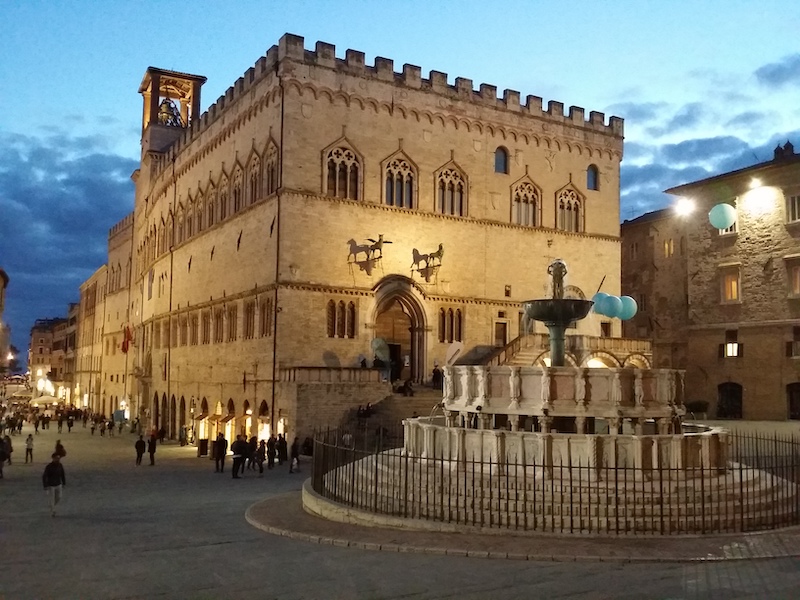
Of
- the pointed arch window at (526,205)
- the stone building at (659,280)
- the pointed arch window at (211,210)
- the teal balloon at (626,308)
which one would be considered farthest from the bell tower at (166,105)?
the teal balloon at (626,308)

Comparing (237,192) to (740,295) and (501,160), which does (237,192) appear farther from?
(740,295)

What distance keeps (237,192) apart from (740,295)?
25.3 meters

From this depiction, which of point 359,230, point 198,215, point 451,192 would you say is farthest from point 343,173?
point 198,215

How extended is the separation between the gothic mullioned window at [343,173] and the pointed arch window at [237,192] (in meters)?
5.24

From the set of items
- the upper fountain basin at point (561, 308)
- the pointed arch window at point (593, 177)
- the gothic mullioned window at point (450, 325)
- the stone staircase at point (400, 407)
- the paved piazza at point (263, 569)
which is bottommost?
the paved piazza at point (263, 569)

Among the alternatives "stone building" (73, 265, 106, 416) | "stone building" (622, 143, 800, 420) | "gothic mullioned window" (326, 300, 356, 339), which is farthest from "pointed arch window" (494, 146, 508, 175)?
"stone building" (73, 265, 106, 416)

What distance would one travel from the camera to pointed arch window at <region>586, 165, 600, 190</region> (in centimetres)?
4096

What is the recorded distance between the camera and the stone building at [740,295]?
3762 cm

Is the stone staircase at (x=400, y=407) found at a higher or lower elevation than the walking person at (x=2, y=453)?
higher

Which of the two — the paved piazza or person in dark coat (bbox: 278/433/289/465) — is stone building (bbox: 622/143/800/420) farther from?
the paved piazza

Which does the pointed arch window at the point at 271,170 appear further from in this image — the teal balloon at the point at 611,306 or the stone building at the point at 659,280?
the stone building at the point at 659,280

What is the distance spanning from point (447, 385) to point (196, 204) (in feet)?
93.5

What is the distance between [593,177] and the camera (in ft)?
135

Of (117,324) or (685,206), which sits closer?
(685,206)
